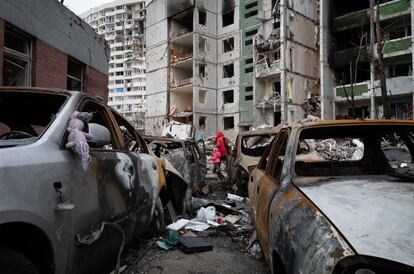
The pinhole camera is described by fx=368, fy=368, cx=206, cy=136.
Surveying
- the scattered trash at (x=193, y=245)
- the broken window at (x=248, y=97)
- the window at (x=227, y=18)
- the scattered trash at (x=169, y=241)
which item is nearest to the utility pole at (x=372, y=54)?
the broken window at (x=248, y=97)

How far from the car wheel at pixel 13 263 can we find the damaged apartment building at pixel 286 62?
31.5 metres

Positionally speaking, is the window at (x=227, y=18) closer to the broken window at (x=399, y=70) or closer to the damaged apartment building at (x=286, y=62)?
the damaged apartment building at (x=286, y=62)

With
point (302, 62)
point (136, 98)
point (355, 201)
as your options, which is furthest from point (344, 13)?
point (136, 98)

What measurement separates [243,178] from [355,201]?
6.14 m

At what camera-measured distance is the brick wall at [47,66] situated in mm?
7820

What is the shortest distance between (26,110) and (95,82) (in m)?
7.75

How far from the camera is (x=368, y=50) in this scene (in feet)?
94.9

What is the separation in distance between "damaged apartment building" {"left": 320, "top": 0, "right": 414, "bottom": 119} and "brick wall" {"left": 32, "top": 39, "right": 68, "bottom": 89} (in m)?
20.6

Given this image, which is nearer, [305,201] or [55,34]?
[305,201]

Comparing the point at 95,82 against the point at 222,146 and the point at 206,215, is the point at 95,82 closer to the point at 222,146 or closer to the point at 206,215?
the point at 222,146

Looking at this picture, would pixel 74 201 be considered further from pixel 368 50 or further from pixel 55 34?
pixel 368 50

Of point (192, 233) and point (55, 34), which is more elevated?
point (55, 34)

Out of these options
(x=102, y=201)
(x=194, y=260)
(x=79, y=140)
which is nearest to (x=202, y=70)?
(x=194, y=260)

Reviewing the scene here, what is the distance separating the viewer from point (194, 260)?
170 inches
